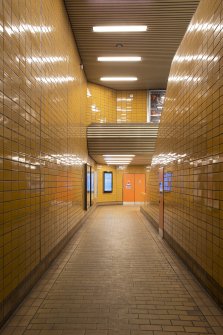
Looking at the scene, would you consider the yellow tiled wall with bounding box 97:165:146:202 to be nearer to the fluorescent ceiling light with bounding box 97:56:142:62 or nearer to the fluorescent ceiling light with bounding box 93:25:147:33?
the fluorescent ceiling light with bounding box 97:56:142:62

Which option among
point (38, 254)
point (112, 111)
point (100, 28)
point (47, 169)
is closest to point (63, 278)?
point (38, 254)

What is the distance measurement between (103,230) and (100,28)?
5945 mm

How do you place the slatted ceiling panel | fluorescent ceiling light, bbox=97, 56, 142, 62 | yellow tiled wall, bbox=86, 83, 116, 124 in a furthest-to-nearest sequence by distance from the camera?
1. yellow tiled wall, bbox=86, 83, 116, 124
2. the slatted ceiling panel
3. fluorescent ceiling light, bbox=97, 56, 142, 62

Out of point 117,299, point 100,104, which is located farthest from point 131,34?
point 117,299

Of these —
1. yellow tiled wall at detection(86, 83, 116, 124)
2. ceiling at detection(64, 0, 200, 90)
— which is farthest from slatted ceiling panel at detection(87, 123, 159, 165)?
ceiling at detection(64, 0, 200, 90)

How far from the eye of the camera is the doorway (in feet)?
64.7

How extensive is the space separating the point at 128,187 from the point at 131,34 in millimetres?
11976

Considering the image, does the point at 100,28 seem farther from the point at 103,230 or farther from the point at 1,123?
the point at 1,123

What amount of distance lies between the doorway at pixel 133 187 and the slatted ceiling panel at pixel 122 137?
22.2 feet

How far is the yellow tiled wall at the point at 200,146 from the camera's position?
11.6 feet

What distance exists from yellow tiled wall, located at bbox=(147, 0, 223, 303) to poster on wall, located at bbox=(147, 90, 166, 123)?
1003cm

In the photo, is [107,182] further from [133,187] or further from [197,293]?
[197,293]

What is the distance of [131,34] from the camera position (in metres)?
9.05

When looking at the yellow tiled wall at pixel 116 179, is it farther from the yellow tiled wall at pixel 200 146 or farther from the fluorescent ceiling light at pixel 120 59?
the yellow tiled wall at pixel 200 146
